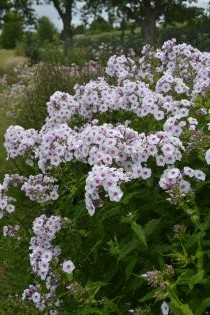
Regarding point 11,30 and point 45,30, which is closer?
point 11,30

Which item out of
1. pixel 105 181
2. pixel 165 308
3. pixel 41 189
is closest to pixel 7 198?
pixel 41 189

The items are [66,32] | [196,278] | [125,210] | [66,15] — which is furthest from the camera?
[66,15]

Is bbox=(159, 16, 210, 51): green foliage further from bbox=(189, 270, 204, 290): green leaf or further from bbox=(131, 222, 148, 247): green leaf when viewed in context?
bbox=(189, 270, 204, 290): green leaf

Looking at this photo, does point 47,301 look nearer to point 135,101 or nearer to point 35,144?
point 35,144

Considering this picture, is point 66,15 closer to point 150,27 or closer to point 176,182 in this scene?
point 150,27

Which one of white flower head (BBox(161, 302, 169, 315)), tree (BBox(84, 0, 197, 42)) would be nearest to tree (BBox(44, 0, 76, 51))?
tree (BBox(84, 0, 197, 42))

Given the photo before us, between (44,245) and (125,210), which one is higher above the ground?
(125,210)

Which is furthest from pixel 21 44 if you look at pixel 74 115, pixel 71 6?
pixel 74 115
